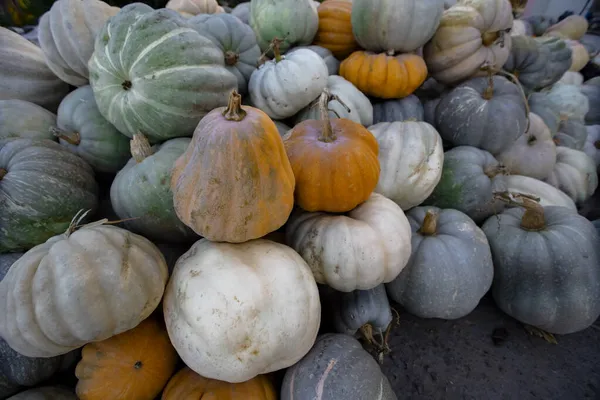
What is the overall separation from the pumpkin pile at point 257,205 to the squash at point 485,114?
0.04 ft

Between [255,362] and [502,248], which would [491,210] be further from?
[255,362]

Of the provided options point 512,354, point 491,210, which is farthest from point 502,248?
point 512,354

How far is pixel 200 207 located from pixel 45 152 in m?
0.87

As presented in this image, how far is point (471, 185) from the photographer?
6.24 feet

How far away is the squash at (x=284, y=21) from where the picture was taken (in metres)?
2.12

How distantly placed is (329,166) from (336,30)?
4.80 ft

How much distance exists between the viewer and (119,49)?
1438 millimetres

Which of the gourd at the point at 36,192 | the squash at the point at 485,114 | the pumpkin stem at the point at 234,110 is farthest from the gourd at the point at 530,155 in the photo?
the gourd at the point at 36,192

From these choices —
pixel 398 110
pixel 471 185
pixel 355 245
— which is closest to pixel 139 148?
pixel 355 245

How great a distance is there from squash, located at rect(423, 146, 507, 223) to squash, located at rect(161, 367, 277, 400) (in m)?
1.31

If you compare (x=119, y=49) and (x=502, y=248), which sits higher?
(x=119, y=49)

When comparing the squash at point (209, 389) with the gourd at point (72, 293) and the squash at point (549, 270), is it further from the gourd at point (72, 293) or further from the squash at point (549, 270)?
the squash at point (549, 270)

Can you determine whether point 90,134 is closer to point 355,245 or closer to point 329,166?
point 329,166

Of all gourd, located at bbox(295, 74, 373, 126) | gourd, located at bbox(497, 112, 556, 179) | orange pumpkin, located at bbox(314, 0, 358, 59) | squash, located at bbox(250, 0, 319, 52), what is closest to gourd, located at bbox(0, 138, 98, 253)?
gourd, located at bbox(295, 74, 373, 126)
